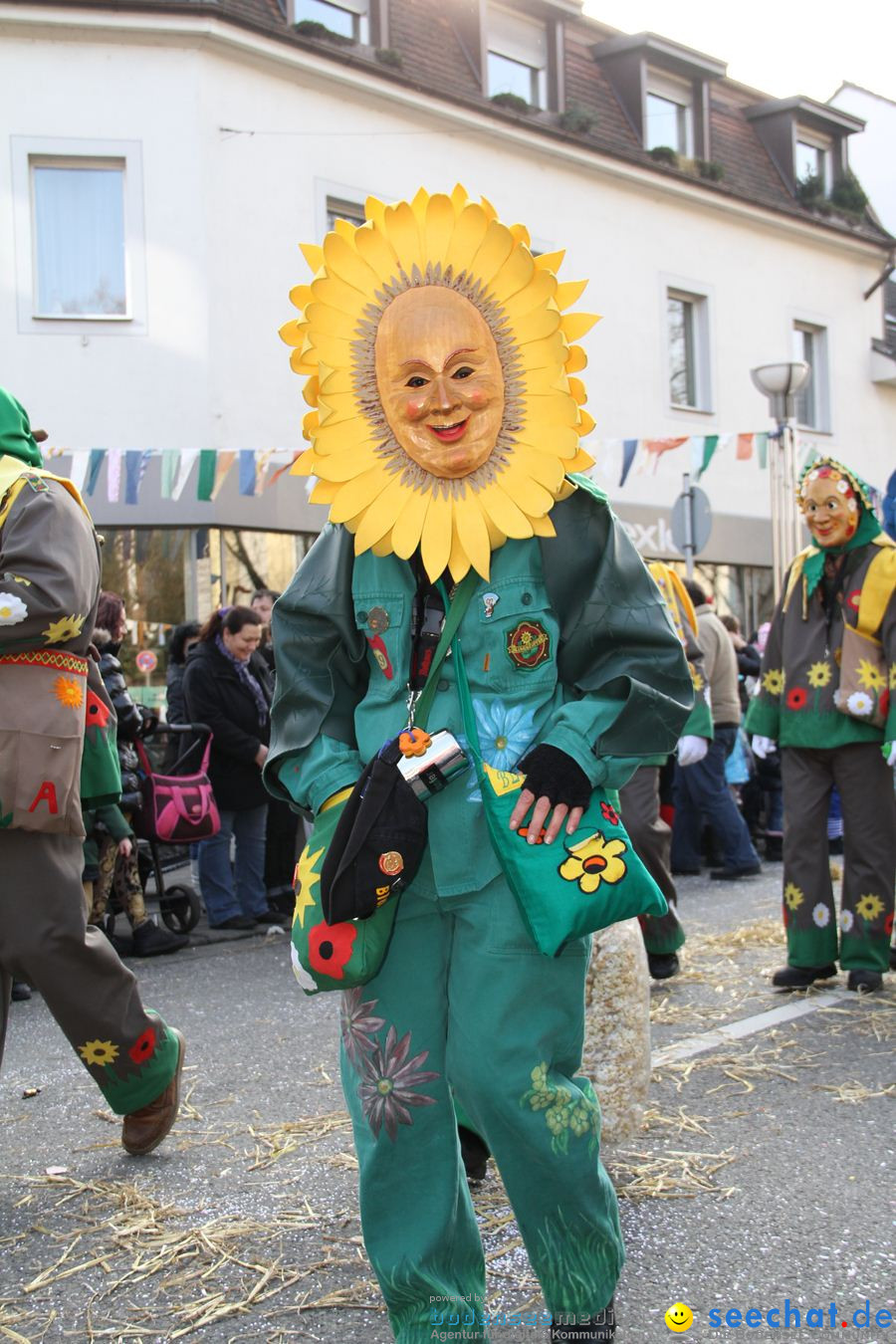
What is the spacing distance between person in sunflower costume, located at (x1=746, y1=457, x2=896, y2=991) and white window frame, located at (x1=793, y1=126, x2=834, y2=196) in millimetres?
17879

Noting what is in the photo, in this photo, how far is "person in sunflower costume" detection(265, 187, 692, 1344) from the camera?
234 centimetres

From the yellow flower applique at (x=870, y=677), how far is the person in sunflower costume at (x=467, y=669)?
10.4 feet

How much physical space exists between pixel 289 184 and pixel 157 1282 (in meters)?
13.2

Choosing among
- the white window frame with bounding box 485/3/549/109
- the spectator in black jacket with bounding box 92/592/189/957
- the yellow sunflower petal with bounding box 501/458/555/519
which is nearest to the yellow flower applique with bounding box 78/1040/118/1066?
the yellow sunflower petal with bounding box 501/458/555/519

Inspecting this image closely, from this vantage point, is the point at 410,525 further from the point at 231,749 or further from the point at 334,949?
the point at 231,749

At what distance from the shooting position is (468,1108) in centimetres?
237

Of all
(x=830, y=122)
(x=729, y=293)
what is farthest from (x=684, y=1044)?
(x=830, y=122)

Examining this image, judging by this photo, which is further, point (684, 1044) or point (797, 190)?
point (797, 190)

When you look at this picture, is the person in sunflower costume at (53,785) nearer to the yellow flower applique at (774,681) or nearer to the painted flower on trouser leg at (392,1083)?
the painted flower on trouser leg at (392,1083)

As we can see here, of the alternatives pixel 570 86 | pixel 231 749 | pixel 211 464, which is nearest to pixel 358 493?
pixel 231 749

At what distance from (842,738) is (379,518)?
11.3 ft

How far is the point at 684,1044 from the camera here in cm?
484

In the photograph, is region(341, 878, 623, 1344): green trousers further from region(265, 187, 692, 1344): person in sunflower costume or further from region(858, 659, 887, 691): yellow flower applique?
region(858, 659, 887, 691): yellow flower applique

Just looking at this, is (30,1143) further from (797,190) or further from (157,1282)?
(797,190)
